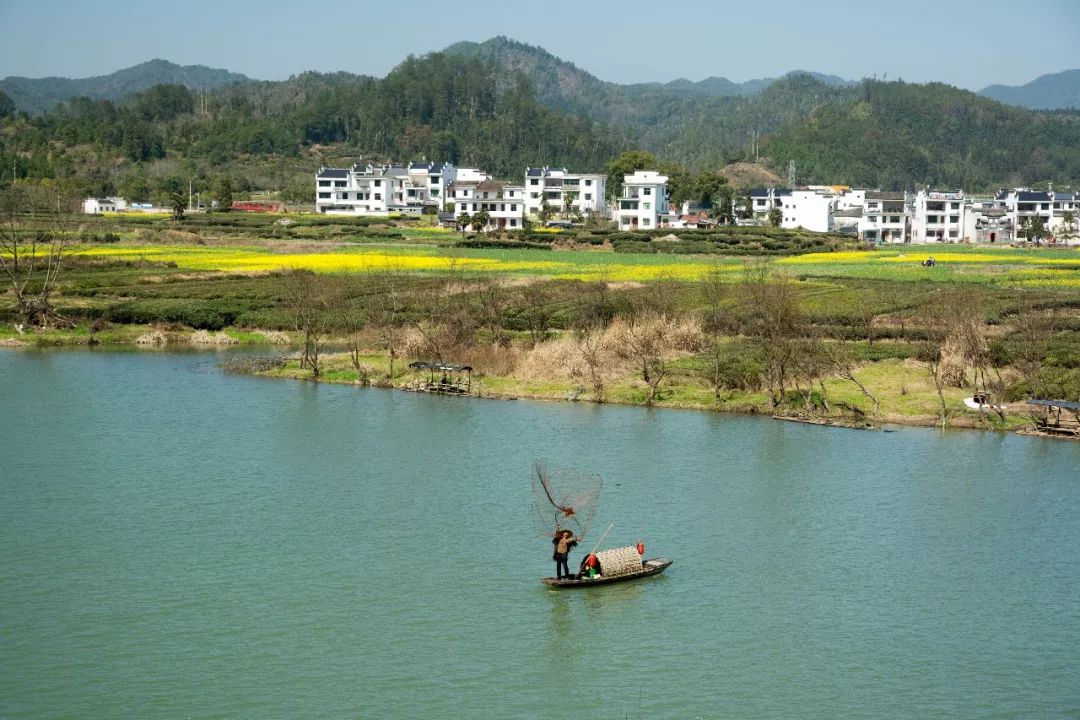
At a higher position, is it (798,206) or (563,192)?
(563,192)

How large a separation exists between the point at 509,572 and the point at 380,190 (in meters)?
79.0

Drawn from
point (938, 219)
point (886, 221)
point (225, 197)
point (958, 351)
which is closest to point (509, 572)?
point (958, 351)

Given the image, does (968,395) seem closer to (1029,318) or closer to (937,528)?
(1029,318)

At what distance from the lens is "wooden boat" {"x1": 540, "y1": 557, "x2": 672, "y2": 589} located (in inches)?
663

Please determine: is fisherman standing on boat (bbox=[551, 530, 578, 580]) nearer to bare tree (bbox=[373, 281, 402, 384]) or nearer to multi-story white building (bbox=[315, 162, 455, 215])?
bare tree (bbox=[373, 281, 402, 384])

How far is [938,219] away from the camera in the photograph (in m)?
91.5

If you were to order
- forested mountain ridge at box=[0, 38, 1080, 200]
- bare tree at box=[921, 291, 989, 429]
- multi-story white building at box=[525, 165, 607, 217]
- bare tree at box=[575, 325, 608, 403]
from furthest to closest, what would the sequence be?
forested mountain ridge at box=[0, 38, 1080, 200] < multi-story white building at box=[525, 165, 607, 217] < bare tree at box=[921, 291, 989, 429] < bare tree at box=[575, 325, 608, 403]

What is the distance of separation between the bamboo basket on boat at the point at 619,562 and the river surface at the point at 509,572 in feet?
0.76

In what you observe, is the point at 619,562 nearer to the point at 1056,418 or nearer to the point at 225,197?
the point at 1056,418

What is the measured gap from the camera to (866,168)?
14338 cm

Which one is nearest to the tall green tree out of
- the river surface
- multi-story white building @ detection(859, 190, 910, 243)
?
multi-story white building @ detection(859, 190, 910, 243)

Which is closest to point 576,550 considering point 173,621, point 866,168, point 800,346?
point 173,621

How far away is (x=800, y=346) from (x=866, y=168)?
11873 centimetres

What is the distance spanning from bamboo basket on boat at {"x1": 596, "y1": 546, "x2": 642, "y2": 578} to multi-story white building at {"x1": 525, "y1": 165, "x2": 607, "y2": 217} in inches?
2913
